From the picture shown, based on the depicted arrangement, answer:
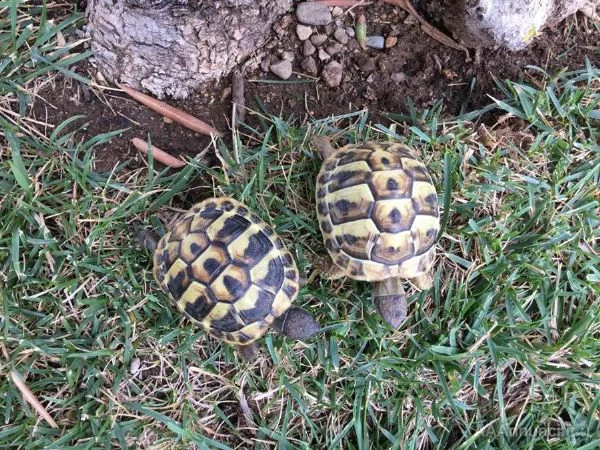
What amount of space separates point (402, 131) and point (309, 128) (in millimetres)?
376

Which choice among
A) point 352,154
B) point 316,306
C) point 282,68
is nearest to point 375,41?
point 282,68

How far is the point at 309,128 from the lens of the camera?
2.28m

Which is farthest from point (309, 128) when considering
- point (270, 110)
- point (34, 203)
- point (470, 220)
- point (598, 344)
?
point (598, 344)

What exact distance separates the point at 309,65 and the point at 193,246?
0.86 metres

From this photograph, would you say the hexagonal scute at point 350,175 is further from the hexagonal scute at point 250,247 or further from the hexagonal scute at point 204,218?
the hexagonal scute at point 204,218

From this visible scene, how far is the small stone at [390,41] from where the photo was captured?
238 cm

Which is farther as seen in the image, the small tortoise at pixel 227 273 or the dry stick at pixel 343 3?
the dry stick at pixel 343 3

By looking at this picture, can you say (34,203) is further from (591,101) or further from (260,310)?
(591,101)

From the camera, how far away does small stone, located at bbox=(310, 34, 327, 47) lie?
235cm

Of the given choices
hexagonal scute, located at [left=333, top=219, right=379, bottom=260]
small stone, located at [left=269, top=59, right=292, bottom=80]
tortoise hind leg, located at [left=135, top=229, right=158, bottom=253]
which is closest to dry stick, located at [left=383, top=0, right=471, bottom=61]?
small stone, located at [left=269, top=59, right=292, bottom=80]

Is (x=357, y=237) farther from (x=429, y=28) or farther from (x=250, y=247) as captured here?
(x=429, y=28)

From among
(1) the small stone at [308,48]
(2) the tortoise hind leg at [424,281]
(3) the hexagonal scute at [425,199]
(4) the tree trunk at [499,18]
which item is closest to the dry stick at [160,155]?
(1) the small stone at [308,48]

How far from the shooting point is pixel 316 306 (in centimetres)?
226

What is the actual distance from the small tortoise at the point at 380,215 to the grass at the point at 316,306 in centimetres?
15
